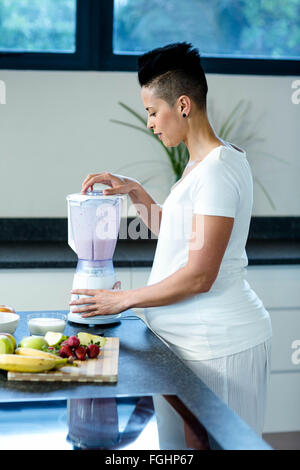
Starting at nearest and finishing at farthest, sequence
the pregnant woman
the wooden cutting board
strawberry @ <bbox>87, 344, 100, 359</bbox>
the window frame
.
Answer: the wooden cutting board
strawberry @ <bbox>87, 344, 100, 359</bbox>
the pregnant woman
the window frame

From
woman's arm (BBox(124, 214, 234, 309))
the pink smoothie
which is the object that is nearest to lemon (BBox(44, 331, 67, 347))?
woman's arm (BBox(124, 214, 234, 309))

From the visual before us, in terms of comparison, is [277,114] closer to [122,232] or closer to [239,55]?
[239,55]

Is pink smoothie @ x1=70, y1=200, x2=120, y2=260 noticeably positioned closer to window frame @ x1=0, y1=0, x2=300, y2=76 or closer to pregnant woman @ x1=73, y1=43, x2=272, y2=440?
pregnant woman @ x1=73, y1=43, x2=272, y2=440

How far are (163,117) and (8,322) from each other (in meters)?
0.58

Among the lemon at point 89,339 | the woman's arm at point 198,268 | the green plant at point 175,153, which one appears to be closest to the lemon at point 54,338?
the lemon at point 89,339

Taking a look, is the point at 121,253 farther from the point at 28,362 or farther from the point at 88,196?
the point at 28,362

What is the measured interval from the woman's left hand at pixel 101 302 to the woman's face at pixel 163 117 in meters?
0.38

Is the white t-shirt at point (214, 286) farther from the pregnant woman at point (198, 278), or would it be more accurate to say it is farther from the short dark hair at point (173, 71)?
the short dark hair at point (173, 71)

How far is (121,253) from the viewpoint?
2.58 metres

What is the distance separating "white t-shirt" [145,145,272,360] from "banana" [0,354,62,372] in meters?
0.37

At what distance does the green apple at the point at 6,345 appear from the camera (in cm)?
124

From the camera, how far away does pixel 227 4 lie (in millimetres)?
2889

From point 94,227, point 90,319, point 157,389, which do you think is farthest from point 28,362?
point 94,227

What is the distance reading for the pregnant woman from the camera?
1.40 m
